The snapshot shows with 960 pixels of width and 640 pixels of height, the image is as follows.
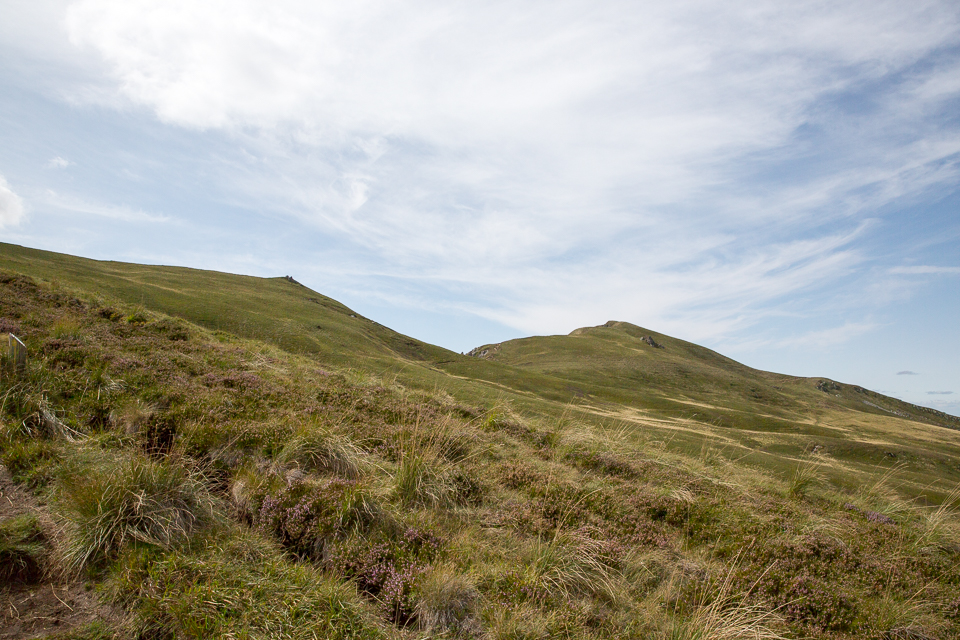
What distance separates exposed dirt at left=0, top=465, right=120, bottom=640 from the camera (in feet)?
12.9

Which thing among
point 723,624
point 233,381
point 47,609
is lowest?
point 47,609

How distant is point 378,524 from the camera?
5879 millimetres

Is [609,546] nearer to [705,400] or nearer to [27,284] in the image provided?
[27,284]

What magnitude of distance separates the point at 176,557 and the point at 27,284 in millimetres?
18959

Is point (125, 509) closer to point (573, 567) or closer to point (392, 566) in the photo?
point (392, 566)

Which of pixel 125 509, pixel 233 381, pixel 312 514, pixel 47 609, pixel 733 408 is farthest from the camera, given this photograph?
pixel 733 408

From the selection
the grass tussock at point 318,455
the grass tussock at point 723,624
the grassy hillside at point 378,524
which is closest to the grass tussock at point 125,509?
the grassy hillside at point 378,524

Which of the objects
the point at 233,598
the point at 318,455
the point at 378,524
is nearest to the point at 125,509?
the point at 233,598

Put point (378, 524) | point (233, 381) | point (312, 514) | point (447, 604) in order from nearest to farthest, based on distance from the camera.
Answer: point (447, 604), point (312, 514), point (378, 524), point (233, 381)

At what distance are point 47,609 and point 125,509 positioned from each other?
102cm

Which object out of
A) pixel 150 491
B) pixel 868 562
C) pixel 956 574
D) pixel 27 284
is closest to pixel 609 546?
pixel 868 562

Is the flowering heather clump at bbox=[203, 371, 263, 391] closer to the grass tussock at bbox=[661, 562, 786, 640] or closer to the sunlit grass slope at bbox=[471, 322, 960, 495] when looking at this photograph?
the grass tussock at bbox=[661, 562, 786, 640]

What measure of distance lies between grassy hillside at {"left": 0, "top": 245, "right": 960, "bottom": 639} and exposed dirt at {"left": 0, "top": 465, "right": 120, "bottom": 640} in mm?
37

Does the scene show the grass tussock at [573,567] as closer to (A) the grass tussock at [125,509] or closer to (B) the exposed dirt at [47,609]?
(A) the grass tussock at [125,509]
